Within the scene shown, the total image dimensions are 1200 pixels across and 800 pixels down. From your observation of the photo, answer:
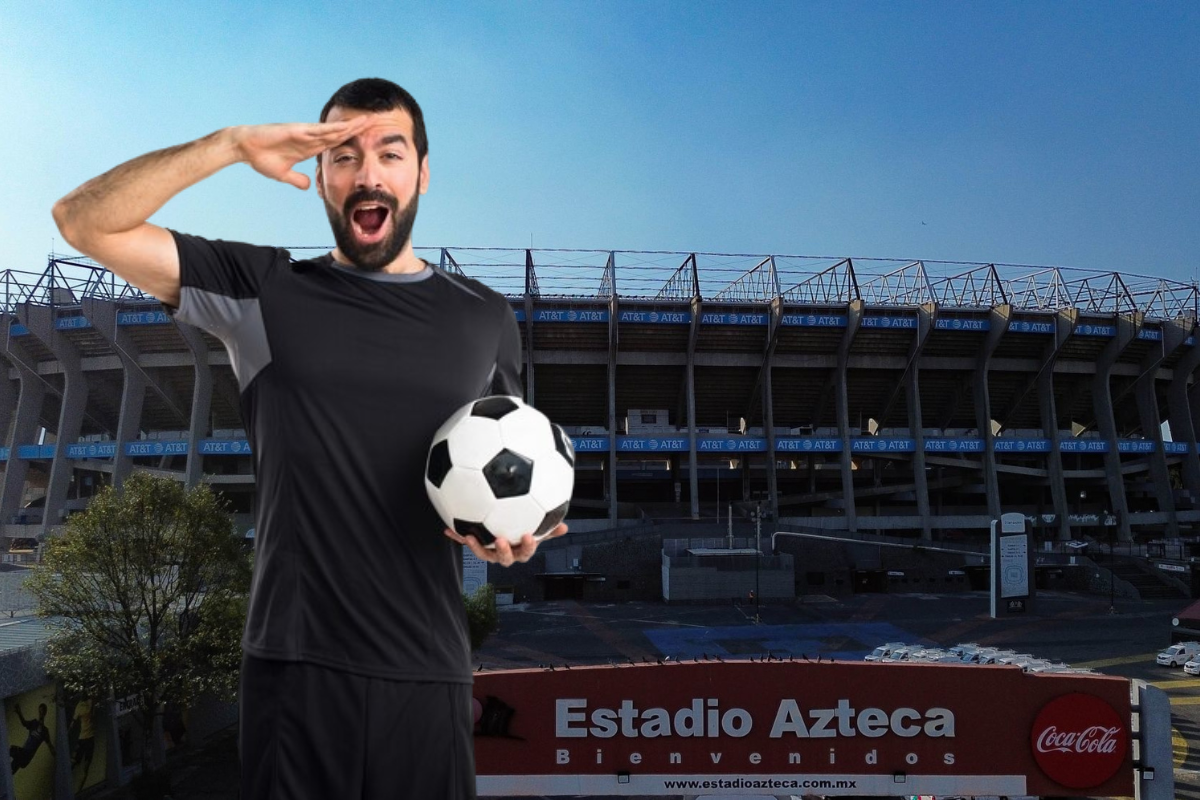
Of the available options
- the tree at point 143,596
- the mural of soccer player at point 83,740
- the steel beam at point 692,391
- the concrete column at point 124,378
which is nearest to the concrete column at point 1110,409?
the steel beam at point 692,391

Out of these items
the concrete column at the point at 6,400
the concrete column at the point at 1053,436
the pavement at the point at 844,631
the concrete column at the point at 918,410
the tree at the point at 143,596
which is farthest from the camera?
the concrete column at the point at 6,400

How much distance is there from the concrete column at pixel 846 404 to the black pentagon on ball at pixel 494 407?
173 ft

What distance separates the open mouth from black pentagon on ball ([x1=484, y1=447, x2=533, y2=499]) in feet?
2.61

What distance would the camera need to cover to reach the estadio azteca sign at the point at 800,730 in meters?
14.1

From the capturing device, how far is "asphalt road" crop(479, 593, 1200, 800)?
3200 centimetres

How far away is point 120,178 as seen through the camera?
2172 mm

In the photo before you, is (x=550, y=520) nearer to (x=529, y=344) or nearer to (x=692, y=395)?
(x=529, y=344)

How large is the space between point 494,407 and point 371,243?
0.64m

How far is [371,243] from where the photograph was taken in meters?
2.52

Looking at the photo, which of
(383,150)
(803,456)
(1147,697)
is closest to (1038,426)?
(803,456)

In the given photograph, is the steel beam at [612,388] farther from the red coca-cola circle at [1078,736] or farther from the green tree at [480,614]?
the red coca-cola circle at [1078,736]

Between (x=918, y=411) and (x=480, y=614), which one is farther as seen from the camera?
(x=918, y=411)

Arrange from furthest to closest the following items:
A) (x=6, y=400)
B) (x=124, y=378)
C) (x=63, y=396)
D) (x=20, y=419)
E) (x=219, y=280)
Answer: (x=6, y=400) < (x=20, y=419) < (x=63, y=396) < (x=124, y=378) < (x=219, y=280)

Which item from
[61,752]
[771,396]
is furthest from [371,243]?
[771,396]
